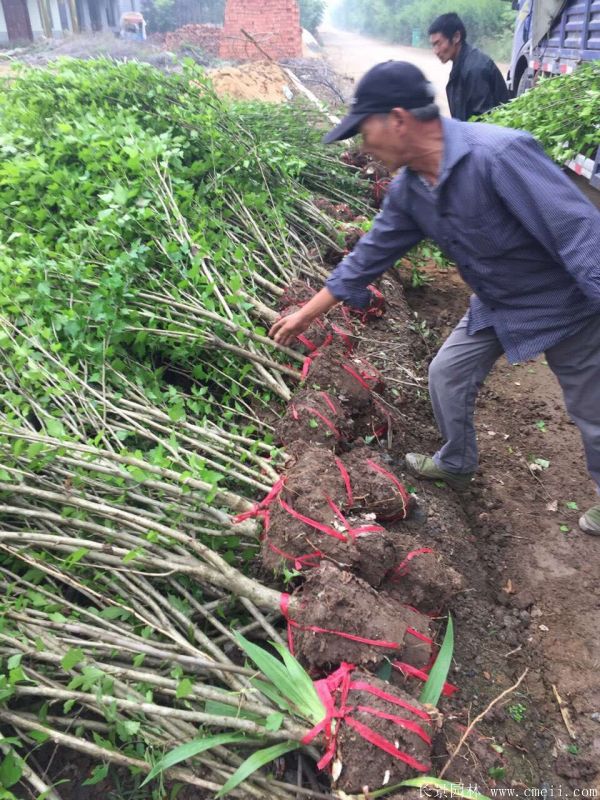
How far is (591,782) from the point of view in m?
1.89

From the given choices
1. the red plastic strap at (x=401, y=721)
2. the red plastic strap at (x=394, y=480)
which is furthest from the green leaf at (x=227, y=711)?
the red plastic strap at (x=394, y=480)

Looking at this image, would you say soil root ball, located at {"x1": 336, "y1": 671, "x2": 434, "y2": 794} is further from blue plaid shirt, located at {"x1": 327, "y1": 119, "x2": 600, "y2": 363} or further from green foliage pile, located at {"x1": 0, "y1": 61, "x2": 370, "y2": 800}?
blue plaid shirt, located at {"x1": 327, "y1": 119, "x2": 600, "y2": 363}

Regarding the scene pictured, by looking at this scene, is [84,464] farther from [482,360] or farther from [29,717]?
[482,360]

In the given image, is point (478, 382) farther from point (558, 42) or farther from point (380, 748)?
point (558, 42)

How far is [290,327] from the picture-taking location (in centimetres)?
275

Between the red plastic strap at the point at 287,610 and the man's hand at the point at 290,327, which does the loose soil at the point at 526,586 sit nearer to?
the red plastic strap at the point at 287,610

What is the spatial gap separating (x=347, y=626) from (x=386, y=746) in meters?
0.33

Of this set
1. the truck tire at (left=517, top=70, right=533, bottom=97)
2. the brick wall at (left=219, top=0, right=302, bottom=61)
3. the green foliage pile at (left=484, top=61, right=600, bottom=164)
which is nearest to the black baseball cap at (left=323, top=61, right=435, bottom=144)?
the green foliage pile at (left=484, top=61, right=600, bottom=164)

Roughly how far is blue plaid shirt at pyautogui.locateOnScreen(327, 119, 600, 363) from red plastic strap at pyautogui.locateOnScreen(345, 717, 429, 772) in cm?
154

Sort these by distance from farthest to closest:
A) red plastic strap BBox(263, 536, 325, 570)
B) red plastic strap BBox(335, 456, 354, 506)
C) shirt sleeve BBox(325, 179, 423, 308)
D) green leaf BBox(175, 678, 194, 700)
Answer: shirt sleeve BBox(325, 179, 423, 308) → red plastic strap BBox(335, 456, 354, 506) → red plastic strap BBox(263, 536, 325, 570) → green leaf BBox(175, 678, 194, 700)

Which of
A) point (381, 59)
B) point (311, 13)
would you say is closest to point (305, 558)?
point (381, 59)

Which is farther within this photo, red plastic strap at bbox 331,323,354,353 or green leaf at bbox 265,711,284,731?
red plastic strap at bbox 331,323,354,353

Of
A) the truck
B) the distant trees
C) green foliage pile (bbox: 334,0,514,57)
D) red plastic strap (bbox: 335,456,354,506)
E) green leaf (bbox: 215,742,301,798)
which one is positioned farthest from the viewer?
the distant trees

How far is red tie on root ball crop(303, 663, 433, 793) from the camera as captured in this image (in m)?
1.49
